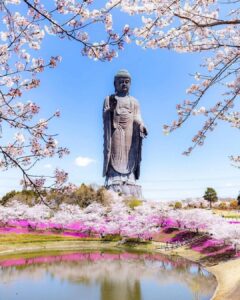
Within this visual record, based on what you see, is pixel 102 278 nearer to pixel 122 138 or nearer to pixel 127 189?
pixel 127 189

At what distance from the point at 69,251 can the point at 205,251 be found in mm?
12583

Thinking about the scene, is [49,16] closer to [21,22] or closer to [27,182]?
[21,22]

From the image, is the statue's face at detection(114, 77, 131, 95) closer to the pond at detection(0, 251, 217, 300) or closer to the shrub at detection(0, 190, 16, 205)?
the shrub at detection(0, 190, 16, 205)

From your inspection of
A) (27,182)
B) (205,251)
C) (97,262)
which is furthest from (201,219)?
(27,182)

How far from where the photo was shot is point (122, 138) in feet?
173

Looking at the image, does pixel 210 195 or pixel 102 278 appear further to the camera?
pixel 210 195

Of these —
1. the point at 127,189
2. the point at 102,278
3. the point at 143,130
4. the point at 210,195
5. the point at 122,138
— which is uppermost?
the point at 143,130

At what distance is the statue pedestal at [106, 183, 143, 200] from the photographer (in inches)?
1993

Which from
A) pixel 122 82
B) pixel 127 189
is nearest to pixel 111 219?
pixel 127 189

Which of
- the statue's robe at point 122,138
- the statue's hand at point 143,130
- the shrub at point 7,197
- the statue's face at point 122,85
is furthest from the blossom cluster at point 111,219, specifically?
the statue's face at point 122,85

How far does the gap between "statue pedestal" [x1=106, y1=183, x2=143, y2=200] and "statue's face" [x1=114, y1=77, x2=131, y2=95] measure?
13.8 metres

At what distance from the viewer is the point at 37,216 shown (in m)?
42.8

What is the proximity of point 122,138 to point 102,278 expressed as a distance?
31.7 meters

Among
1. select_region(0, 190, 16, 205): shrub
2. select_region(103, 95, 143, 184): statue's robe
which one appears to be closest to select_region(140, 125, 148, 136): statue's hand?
select_region(103, 95, 143, 184): statue's robe
